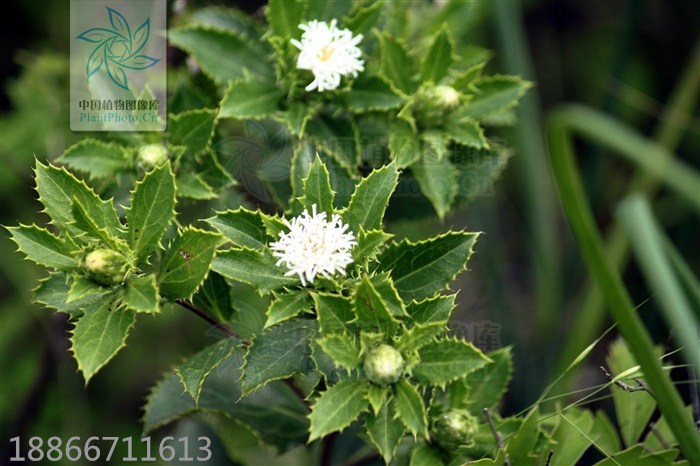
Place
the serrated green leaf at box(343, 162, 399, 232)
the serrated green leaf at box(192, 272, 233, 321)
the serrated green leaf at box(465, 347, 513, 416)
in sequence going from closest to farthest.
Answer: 1. the serrated green leaf at box(343, 162, 399, 232)
2. the serrated green leaf at box(192, 272, 233, 321)
3. the serrated green leaf at box(465, 347, 513, 416)

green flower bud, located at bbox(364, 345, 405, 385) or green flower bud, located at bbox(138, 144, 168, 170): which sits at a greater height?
green flower bud, located at bbox(138, 144, 168, 170)

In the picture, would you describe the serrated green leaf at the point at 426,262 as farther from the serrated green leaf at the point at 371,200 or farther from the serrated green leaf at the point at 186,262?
the serrated green leaf at the point at 186,262

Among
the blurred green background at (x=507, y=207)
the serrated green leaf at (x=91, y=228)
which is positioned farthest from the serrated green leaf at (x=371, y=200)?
the blurred green background at (x=507, y=207)

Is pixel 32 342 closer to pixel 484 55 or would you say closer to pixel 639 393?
pixel 484 55

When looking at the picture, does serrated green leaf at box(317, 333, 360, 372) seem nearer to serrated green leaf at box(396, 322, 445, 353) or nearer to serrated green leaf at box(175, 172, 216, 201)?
serrated green leaf at box(396, 322, 445, 353)

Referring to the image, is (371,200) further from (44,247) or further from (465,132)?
(44,247)

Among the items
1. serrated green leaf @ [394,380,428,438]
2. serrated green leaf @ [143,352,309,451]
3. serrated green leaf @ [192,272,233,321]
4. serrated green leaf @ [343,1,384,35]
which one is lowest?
serrated green leaf @ [143,352,309,451]

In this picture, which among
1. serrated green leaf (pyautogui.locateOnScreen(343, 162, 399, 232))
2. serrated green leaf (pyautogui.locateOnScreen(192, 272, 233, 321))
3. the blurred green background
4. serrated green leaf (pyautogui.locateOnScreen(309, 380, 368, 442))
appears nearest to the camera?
serrated green leaf (pyautogui.locateOnScreen(309, 380, 368, 442))

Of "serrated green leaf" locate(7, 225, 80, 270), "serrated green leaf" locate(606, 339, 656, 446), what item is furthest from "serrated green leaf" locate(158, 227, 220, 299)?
"serrated green leaf" locate(606, 339, 656, 446)

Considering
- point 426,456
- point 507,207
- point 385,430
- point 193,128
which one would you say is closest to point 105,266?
point 193,128
